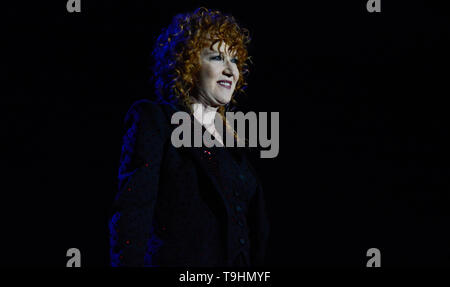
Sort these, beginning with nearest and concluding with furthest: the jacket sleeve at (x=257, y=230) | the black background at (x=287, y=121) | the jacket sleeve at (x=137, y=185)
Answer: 1. the jacket sleeve at (x=137, y=185)
2. the jacket sleeve at (x=257, y=230)
3. the black background at (x=287, y=121)

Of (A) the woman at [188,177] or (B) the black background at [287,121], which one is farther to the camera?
(B) the black background at [287,121]

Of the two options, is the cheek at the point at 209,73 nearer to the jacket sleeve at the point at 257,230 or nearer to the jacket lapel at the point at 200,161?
the jacket lapel at the point at 200,161

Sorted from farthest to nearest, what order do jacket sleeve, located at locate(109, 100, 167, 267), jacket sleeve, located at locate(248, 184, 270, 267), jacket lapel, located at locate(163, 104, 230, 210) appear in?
jacket sleeve, located at locate(248, 184, 270, 267)
jacket lapel, located at locate(163, 104, 230, 210)
jacket sleeve, located at locate(109, 100, 167, 267)

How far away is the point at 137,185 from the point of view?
3.94 ft

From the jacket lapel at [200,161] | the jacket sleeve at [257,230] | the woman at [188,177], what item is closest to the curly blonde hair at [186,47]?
the woman at [188,177]

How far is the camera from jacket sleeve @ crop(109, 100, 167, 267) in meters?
1.14

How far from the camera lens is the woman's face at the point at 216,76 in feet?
4.99

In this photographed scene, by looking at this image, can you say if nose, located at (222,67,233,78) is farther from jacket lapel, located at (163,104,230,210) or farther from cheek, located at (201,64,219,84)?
jacket lapel, located at (163,104,230,210)

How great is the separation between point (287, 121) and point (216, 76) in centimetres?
107

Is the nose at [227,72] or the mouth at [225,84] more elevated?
the nose at [227,72]

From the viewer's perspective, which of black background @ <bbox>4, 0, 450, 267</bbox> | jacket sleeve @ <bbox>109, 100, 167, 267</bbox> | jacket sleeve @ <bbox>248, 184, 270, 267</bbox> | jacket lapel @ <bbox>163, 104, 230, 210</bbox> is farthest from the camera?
black background @ <bbox>4, 0, 450, 267</bbox>

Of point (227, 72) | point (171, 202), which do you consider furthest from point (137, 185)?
point (227, 72)

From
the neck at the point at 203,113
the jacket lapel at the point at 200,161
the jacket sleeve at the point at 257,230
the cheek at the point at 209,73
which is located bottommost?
the jacket sleeve at the point at 257,230

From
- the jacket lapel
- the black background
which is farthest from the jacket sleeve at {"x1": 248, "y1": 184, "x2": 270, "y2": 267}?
the black background
